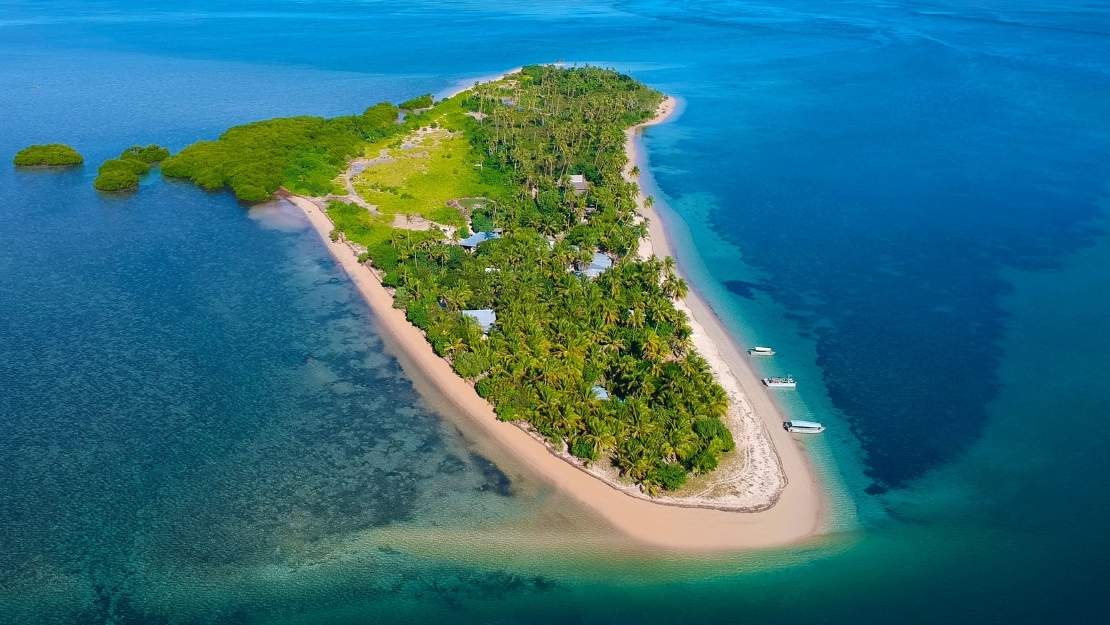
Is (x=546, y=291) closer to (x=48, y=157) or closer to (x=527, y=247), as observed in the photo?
(x=527, y=247)

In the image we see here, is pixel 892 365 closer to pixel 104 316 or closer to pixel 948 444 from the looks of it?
pixel 948 444

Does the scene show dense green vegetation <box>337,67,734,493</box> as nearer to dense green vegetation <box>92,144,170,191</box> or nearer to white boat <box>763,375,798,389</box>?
white boat <box>763,375,798,389</box>

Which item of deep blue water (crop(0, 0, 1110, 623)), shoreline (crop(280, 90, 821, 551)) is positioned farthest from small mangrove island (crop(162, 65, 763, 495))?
deep blue water (crop(0, 0, 1110, 623))

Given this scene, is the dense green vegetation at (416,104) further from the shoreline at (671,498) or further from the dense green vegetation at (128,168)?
the shoreline at (671,498)

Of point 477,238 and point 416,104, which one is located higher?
point 416,104

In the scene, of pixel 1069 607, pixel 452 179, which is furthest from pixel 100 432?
pixel 1069 607

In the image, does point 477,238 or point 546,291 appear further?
point 477,238

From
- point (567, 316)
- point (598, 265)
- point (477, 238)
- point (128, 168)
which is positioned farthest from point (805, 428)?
point (128, 168)
